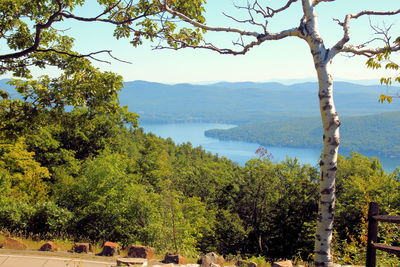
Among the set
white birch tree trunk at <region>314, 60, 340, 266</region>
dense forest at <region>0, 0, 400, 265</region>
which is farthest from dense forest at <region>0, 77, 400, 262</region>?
white birch tree trunk at <region>314, 60, 340, 266</region>

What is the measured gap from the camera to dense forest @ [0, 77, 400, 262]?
350 inches

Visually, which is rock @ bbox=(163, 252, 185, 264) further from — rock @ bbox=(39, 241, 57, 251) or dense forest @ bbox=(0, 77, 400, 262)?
rock @ bbox=(39, 241, 57, 251)

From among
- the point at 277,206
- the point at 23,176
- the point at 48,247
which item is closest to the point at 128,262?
the point at 48,247

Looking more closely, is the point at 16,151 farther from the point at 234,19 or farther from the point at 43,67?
the point at 234,19

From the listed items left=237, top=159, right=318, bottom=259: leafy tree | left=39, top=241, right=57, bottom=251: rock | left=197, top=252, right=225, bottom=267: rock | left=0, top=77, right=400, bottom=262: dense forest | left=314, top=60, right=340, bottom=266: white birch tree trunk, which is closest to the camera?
left=314, top=60, right=340, bottom=266: white birch tree trunk

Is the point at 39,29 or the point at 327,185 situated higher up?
the point at 39,29

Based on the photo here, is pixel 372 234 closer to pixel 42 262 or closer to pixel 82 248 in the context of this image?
pixel 82 248

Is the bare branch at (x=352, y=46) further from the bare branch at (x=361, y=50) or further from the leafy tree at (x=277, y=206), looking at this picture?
the leafy tree at (x=277, y=206)

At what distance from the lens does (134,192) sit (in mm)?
18984

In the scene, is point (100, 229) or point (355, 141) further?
point (355, 141)

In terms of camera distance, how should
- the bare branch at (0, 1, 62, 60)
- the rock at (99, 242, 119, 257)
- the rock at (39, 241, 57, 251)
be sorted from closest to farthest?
the bare branch at (0, 1, 62, 60), the rock at (99, 242, 119, 257), the rock at (39, 241, 57, 251)

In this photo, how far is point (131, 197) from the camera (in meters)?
17.8

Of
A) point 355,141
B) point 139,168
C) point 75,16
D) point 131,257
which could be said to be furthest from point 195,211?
point 355,141

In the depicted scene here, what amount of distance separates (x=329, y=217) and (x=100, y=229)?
14.0 metres
